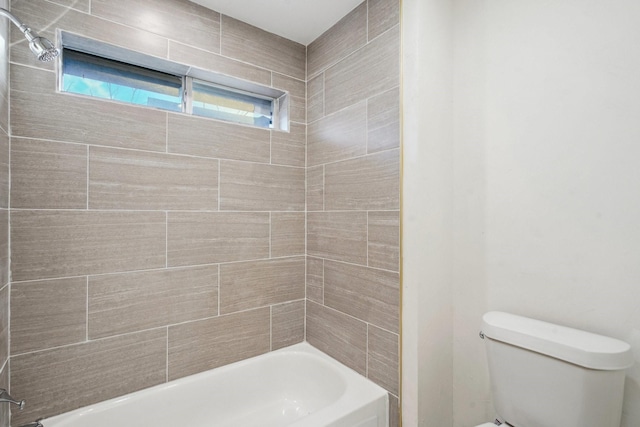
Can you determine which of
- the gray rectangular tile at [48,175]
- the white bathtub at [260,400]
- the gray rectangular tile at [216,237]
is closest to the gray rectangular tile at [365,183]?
the gray rectangular tile at [216,237]

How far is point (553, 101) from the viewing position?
1238 mm

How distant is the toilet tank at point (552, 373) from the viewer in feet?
3.25

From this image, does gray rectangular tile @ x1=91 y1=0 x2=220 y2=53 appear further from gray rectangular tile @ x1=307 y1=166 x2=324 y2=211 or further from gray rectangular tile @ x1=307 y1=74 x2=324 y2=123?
gray rectangular tile @ x1=307 y1=166 x2=324 y2=211

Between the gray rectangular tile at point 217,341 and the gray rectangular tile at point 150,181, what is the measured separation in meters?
0.67

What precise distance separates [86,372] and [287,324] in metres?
1.07

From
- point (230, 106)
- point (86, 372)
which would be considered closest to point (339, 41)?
point (230, 106)

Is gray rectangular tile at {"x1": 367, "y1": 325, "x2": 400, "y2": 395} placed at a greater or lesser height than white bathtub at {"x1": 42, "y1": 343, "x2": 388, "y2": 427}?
greater

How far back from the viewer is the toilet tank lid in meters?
0.97

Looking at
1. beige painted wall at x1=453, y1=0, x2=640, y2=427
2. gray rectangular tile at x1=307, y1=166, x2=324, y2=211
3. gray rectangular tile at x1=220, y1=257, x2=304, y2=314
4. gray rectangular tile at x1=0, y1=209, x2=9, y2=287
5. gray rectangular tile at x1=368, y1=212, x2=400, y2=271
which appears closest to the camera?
beige painted wall at x1=453, y1=0, x2=640, y2=427

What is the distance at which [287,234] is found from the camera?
2.06 metres

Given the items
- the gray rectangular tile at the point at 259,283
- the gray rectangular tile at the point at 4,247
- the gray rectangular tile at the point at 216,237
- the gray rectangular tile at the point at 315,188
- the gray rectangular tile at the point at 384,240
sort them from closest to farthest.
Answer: the gray rectangular tile at the point at 4,247
the gray rectangular tile at the point at 384,240
the gray rectangular tile at the point at 216,237
the gray rectangular tile at the point at 259,283
the gray rectangular tile at the point at 315,188

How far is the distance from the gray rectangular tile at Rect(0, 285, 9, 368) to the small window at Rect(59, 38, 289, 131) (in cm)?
92

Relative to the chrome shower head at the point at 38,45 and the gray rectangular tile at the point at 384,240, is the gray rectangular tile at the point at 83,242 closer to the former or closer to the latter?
the chrome shower head at the point at 38,45

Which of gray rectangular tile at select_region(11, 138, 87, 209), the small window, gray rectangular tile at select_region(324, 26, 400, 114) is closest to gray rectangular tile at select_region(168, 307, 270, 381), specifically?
Answer: gray rectangular tile at select_region(11, 138, 87, 209)
